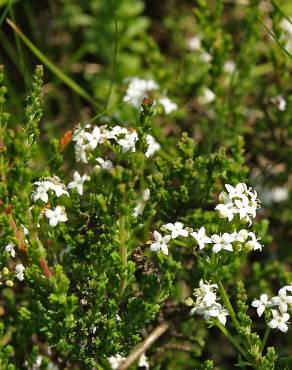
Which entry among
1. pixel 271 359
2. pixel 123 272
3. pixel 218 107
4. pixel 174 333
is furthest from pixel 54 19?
pixel 271 359

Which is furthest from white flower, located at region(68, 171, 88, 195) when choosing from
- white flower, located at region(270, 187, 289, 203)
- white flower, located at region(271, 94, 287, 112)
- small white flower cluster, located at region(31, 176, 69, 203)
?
white flower, located at region(270, 187, 289, 203)

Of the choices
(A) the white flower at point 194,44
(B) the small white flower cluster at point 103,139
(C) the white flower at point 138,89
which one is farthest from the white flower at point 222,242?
(A) the white flower at point 194,44

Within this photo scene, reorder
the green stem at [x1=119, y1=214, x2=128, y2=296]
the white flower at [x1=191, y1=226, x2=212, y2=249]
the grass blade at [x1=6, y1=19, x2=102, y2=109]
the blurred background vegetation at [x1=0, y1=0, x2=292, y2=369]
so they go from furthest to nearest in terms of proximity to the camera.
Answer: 1. the blurred background vegetation at [x1=0, y1=0, x2=292, y2=369]
2. the grass blade at [x1=6, y1=19, x2=102, y2=109]
3. the white flower at [x1=191, y1=226, x2=212, y2=249]
4. the green stem at [x1=119, y1=214, x2=128, y2=296]

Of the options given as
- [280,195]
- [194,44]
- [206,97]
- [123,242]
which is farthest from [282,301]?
[194,44]

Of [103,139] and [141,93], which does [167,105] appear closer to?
[141,93]

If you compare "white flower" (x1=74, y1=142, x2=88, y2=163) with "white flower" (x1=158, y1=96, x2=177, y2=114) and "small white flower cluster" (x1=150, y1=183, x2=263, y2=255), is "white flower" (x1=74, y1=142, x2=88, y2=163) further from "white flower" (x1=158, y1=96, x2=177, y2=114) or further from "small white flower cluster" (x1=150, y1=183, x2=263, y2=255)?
"white flower" (x1=158, y1=96, x2=177, y2=114)

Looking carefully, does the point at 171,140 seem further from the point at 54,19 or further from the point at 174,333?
the point at 54,19
